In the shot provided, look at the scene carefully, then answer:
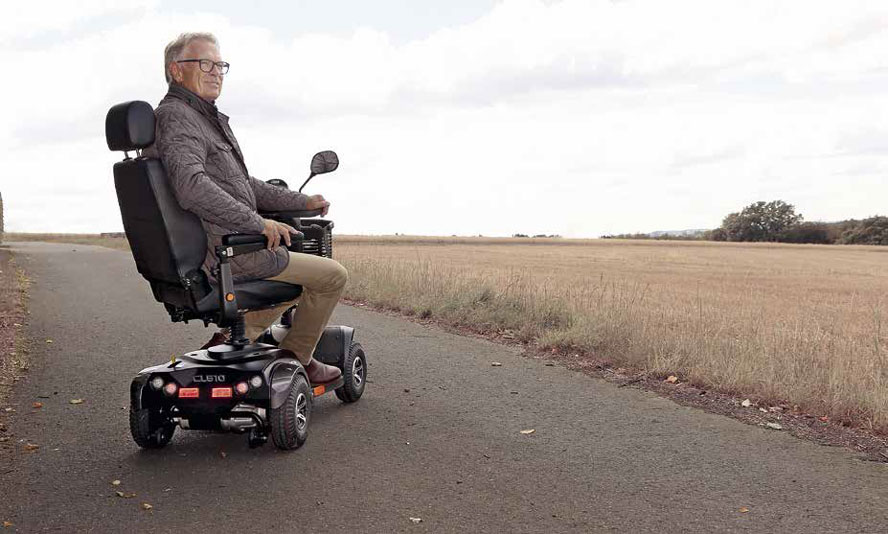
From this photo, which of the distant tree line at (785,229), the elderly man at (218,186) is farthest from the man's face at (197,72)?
the distant tree line at (785,229)

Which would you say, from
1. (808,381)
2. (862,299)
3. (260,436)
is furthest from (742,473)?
(862,299)

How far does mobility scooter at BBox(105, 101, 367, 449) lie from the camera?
4.19 meters

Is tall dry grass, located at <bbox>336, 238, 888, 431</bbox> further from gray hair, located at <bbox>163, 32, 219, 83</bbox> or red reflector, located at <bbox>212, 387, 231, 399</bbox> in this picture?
gray hair, located at <bbox>163, 32, 219, 83</bbox>

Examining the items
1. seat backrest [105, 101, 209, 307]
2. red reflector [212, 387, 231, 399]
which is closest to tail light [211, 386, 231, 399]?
red reflector [212, 387, 231, 399]

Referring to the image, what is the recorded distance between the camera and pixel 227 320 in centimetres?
448

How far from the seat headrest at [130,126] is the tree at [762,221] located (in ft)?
315

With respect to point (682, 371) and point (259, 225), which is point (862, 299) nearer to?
point (682, 371)

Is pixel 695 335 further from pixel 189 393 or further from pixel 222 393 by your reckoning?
pixel 189 393

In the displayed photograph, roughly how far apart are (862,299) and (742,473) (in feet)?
59.5

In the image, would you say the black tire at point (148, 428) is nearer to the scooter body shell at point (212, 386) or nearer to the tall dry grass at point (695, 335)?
the scooter body shell at point (212, 386)

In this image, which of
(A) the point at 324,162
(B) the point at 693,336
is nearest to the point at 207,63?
(A) the point at 324,162

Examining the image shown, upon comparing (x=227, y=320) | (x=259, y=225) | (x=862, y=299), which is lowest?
(x=862, y=299)

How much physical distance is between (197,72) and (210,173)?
0.56 meters

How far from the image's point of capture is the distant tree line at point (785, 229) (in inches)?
3324
